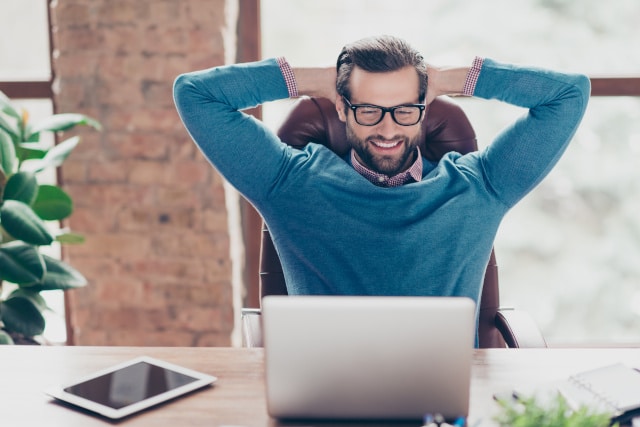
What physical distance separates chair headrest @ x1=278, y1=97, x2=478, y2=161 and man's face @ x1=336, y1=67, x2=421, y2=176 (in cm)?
9

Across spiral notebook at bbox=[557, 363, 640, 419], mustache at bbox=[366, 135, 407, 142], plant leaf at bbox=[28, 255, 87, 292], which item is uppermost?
mustache at bbox=[366, 135, 407, 142]

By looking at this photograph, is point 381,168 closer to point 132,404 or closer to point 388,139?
point 388,139

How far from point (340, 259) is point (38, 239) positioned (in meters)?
1.04

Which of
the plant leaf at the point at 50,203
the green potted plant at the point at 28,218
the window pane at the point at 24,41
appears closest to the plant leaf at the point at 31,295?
the green potted plant at the point at 28,218

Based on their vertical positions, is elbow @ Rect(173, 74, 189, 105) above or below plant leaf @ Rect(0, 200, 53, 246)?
above

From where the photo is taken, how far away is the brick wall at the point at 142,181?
2.56 meters

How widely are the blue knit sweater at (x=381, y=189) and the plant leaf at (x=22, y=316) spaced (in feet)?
3.35

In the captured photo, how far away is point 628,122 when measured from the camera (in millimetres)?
2746

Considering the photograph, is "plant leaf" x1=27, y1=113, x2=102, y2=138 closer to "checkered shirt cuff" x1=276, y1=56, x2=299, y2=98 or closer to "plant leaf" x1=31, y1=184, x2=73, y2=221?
"plant leaf" x1=31, y1=184, x2=73, y2=221

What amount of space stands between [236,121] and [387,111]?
1.18ft

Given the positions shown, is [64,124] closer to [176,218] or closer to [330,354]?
[176,218]

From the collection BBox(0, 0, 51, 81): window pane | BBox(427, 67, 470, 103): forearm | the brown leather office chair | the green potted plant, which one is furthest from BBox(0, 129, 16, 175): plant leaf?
BBox(427, 67, 470, 103): forearm

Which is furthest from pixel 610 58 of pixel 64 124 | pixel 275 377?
pixel 275 377

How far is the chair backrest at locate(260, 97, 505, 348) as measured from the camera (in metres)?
1.84
